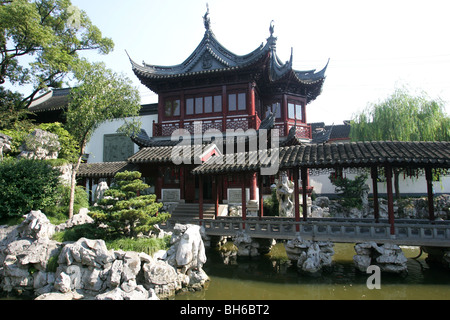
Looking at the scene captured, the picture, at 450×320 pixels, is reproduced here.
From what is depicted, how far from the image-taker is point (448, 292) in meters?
7.12

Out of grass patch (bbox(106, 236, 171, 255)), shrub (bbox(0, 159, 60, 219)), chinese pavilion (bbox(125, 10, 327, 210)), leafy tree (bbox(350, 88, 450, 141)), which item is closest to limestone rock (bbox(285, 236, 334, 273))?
grass patch (bbox(106, 236, 171, 255))

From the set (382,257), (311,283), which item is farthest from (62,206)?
(382,257)

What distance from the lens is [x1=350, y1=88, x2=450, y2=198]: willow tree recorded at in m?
16.7

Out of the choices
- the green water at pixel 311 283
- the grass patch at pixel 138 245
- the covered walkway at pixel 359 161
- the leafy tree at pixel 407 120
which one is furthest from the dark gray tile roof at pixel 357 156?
the leafy tree at pixel 407 120

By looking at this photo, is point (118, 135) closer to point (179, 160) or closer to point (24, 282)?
point (179, 160)

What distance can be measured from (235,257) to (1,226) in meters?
8.02

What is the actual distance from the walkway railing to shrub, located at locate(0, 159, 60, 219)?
6156 millimetres

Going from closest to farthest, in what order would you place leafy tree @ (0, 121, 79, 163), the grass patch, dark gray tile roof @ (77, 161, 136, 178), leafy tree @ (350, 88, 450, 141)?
the grass patch
leafy tree @ (0, 121, 79, 163)
dark gray tile roof @ (77, 161, 136, 178)
leafy tree @ (350, 88, 450, 141)

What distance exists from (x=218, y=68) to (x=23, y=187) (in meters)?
10.5

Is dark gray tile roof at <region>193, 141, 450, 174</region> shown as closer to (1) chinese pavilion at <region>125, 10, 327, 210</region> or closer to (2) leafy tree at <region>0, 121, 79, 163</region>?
(1) chinese pavilion at <region>125, 10, 327, 210</region>

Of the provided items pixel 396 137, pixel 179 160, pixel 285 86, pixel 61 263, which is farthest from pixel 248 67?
pixel 61 263

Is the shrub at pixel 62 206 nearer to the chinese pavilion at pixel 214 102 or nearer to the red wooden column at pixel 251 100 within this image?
the chinese pavilion at pixel 214 102

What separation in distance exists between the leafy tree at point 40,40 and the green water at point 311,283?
38.6 feet

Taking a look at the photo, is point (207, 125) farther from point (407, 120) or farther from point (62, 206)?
point (407, 120)
